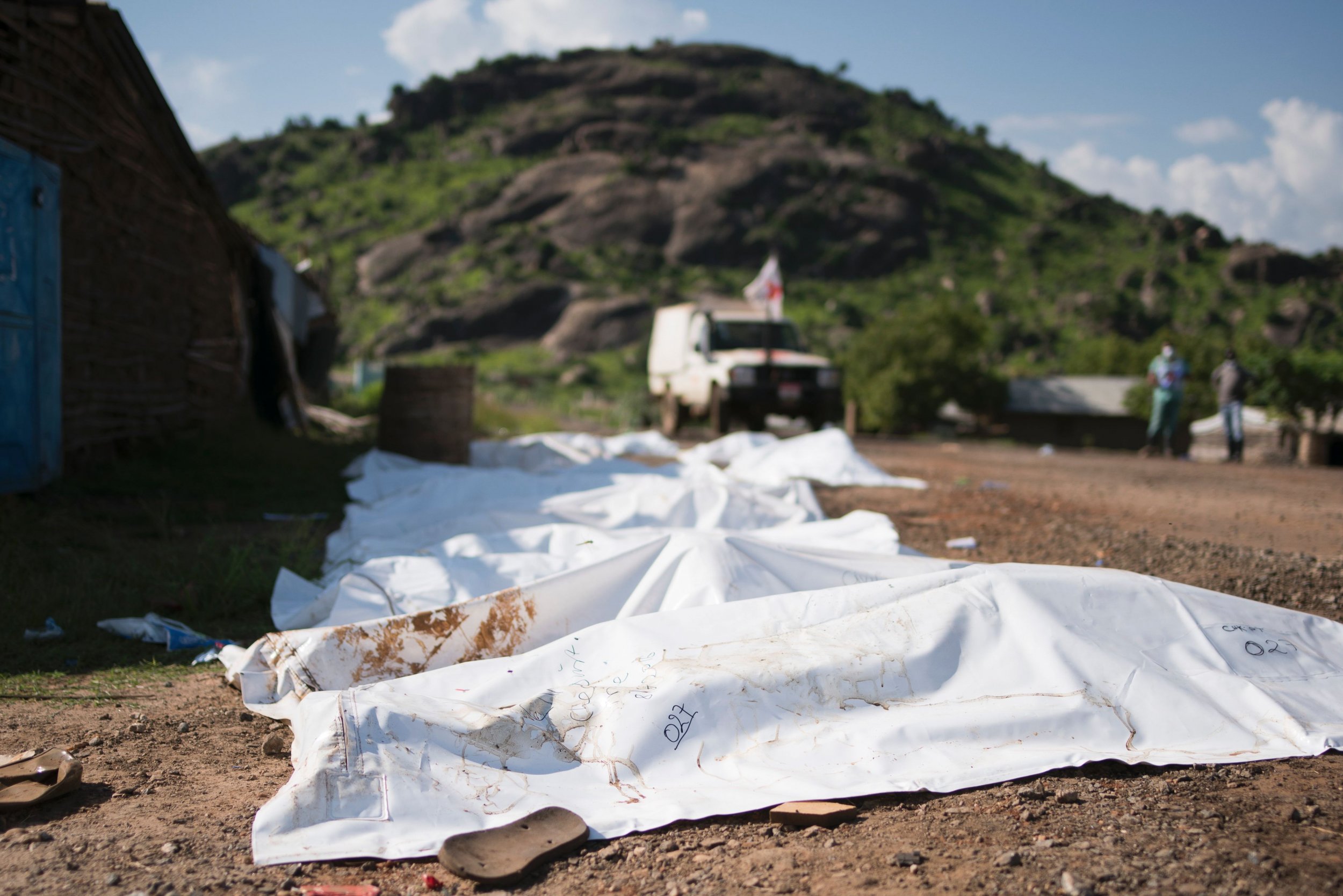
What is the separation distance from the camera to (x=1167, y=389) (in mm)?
13469

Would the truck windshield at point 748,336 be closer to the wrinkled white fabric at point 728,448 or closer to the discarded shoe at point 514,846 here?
the wrinkled white fabric at point 728,448

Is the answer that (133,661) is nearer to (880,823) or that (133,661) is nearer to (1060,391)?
(880,823)

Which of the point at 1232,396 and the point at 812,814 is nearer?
the point at 812,814

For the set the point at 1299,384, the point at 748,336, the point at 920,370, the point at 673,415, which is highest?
the point at 748,336

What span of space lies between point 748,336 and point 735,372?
5.50 feet

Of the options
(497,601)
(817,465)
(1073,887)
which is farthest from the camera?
(817,465)

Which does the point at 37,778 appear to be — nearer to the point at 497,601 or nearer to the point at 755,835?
the point at 497,601

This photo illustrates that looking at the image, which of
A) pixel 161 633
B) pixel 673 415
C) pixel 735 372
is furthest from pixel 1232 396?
pixel 161 633

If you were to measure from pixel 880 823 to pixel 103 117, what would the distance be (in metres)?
7.37

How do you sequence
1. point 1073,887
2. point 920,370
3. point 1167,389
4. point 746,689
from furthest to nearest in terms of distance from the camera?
point 920,370 < point 1167,389 < point 746,689 < point 1073,887

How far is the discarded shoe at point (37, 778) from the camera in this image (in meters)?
2.08

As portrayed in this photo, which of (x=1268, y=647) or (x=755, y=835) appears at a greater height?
(x=1268, y=647)

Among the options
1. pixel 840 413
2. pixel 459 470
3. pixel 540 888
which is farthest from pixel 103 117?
pixel 840 413

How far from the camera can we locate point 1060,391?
114ft
